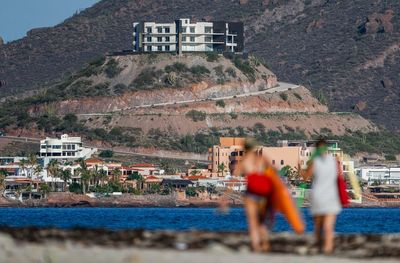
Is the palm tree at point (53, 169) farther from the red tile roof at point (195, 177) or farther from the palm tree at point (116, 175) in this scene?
the red tile roof at point (195, 177)

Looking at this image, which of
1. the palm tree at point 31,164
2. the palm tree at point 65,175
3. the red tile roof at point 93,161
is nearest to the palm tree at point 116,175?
the palm tree at point 65,175

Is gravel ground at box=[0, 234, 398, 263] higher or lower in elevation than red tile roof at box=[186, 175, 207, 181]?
lower

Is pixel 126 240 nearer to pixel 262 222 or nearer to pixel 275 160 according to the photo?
pixel 262 222

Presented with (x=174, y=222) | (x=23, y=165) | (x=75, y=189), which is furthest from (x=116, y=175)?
(x=174, y=222)

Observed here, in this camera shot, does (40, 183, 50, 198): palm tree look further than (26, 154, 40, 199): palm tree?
No

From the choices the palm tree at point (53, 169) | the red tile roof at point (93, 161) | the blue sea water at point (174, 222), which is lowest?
the blue sea water at point (174, 222)

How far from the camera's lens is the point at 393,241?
34781mm

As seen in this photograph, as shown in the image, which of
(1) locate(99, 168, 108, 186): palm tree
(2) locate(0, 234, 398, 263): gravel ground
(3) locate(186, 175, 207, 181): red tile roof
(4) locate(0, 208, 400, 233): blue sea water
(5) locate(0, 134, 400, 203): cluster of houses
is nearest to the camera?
(2) locate(0, 234, 398, 263): gravel ground

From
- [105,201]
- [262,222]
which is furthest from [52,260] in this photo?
[105,201]

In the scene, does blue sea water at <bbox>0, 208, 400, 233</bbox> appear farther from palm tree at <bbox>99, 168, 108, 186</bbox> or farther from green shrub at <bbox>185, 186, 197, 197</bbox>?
palm tree at <bbox>99, 168, 108, 186</bbox>

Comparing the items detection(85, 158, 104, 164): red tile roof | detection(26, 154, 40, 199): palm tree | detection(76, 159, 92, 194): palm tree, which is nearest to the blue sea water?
detection(76, 159, 92, 194): palm tree

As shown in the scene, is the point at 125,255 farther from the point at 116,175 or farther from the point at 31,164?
the point at 31,164

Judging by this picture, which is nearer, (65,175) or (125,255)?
(125,255)

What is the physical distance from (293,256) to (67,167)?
6326 inches
